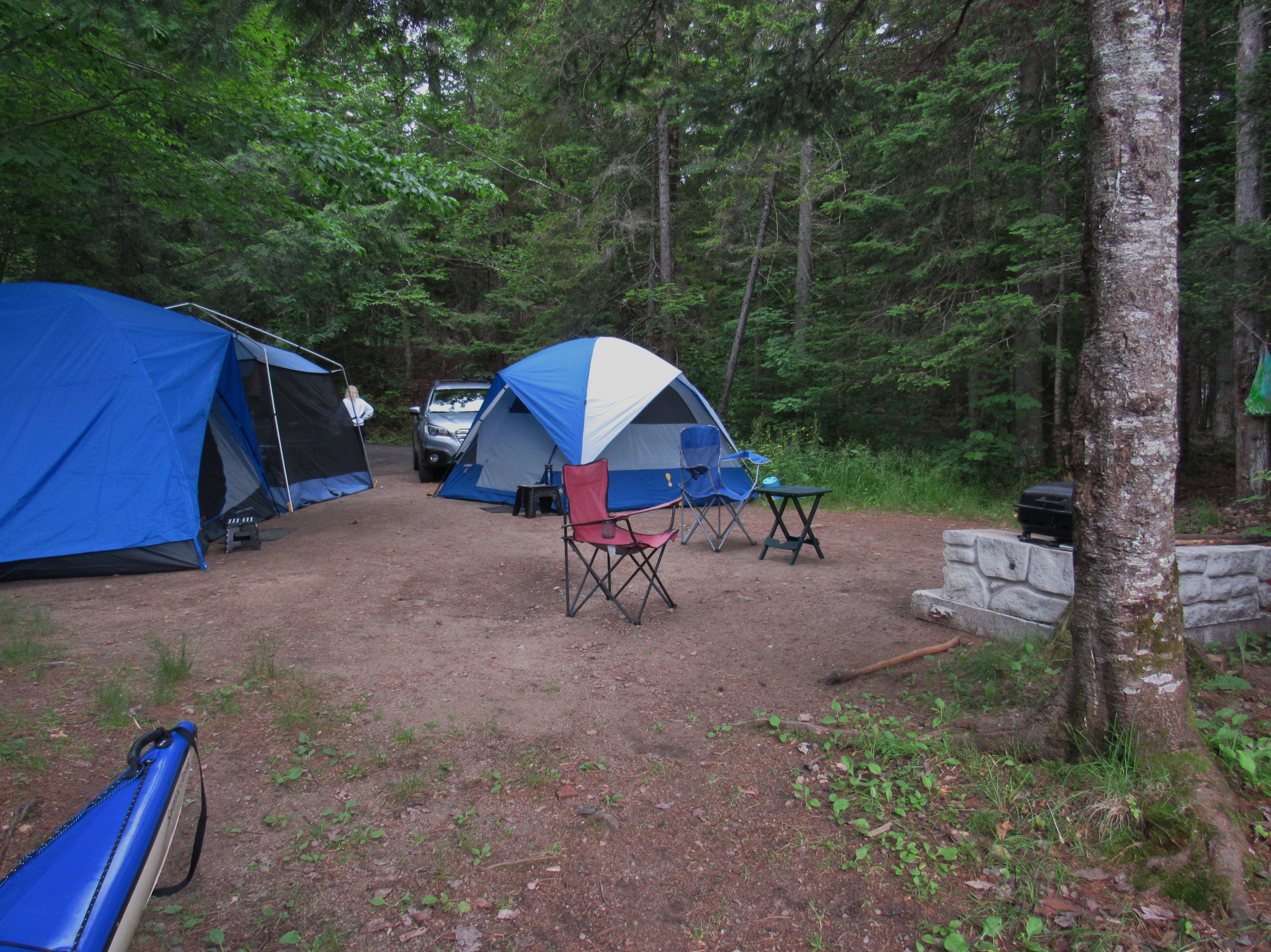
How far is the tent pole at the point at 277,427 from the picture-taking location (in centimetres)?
826

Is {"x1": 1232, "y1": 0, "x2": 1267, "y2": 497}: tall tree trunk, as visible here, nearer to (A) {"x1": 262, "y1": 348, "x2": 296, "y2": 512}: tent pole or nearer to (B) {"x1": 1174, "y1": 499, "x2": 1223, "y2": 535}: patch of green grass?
(B) {"x1": 1174, "y1": 499, "x2": 1223, "y2": 535}: patch of green grass

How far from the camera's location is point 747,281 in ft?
40.2

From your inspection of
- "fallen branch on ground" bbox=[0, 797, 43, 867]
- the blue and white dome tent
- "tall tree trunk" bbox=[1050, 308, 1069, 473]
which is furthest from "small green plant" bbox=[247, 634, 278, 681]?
"tall tree trunk" bbox=[1050, 308, 1069, 473]

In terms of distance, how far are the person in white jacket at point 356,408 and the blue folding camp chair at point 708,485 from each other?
17.1 ft

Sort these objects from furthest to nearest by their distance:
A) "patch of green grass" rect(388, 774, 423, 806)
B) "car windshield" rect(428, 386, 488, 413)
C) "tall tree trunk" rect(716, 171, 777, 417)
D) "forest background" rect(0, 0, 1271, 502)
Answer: "tall tree trunk" rect(716, 171, 777, 417)
"car windshield" rect(428, 386, 488, 413)
"forest background" rect(0, 0, 1271, 502)
"patch of green grass" rect(388, 774, 423, 806)

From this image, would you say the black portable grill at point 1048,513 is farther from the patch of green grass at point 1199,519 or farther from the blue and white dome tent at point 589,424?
the blue and white dome tent at point 589,424

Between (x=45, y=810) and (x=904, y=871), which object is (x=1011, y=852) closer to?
(x=904, y=871)

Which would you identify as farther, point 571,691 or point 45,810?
point 571,691

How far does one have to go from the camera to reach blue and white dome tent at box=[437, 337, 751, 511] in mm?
7766

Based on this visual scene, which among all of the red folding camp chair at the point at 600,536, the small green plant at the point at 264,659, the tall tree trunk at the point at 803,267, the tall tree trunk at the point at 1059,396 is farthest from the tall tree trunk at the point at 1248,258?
the small green plant at the point at 264,659

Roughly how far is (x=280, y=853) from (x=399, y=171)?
706cm

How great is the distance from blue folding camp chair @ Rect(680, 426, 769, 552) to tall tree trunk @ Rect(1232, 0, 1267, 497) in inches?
171

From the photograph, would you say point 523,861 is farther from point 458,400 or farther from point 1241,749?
point 458,400

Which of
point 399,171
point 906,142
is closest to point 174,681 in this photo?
point 399,171
